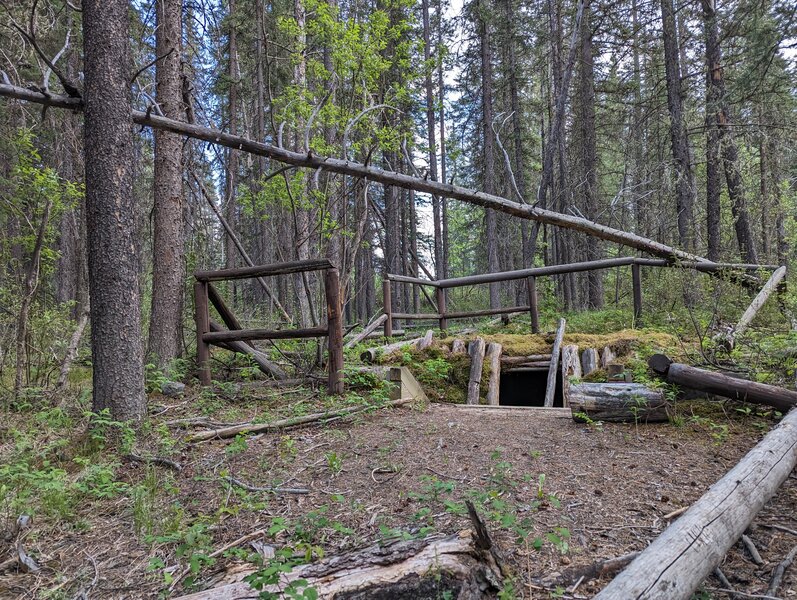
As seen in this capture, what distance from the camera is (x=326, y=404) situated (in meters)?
4.95

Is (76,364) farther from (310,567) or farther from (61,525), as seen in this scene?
(310,567)

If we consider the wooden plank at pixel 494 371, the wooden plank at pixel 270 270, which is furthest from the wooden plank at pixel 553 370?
the wooden plank at pixel 270 270

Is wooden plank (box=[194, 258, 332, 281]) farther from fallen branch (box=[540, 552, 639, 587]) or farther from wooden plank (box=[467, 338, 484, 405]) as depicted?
fallen branch (box=[540, 552, 639, 587])

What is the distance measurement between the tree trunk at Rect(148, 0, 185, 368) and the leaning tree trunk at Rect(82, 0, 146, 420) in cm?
195

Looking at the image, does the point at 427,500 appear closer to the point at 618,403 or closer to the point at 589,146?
the point at 618,403

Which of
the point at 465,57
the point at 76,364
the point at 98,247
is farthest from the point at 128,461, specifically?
the point at 465,57

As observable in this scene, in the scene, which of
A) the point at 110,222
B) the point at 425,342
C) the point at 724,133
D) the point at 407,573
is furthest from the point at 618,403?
the point at 724,133

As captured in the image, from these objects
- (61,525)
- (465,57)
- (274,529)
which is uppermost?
(465,57)

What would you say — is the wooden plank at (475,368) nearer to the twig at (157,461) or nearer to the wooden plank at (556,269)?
the wooden plank at (556,269)

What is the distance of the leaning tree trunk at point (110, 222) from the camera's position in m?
4.07

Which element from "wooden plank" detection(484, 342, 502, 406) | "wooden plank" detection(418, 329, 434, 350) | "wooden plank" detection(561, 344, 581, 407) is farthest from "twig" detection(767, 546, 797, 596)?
"wooden plank" detection(418, 329, 434, 350)

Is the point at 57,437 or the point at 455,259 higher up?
the point at 455,259

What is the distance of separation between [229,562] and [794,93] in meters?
20.2

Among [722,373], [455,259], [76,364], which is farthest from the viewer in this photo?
[455,259]
